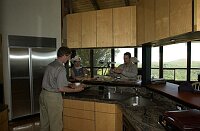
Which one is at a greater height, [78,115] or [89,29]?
[89,29]

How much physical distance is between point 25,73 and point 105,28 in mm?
2545

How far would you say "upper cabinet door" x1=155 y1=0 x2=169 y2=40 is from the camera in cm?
188

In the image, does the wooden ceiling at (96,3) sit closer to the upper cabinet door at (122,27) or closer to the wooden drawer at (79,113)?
the upper cabinet door at (122,27)

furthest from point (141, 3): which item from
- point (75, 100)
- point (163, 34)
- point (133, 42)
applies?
point (75, 100)

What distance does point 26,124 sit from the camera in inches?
174

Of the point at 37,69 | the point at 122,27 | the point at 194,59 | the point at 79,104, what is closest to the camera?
the point at 79,104

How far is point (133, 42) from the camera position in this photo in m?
3.11

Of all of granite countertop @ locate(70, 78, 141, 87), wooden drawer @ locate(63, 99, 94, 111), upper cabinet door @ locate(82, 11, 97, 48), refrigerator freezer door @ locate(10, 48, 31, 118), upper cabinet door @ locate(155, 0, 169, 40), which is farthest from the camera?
refrigerator freezer door @ locate(10, 48, 31, 118)

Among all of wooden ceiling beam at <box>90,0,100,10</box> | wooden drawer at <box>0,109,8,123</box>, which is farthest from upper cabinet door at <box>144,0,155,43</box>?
wooden ceiling beam at <box>90,0,100,10</box>

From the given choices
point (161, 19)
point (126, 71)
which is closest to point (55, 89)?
point (161, 19)

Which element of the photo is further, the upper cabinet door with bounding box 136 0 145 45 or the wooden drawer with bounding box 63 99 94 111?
the wooden drawer with bounding box 63 99 94 111

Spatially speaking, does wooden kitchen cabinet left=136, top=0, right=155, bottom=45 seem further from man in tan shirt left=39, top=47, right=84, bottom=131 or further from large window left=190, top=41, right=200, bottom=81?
large window left=190, top=41, right=200, bottom=81

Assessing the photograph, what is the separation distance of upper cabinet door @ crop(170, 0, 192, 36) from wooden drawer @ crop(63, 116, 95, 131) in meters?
1.77

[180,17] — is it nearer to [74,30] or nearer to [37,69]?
[74,30]
